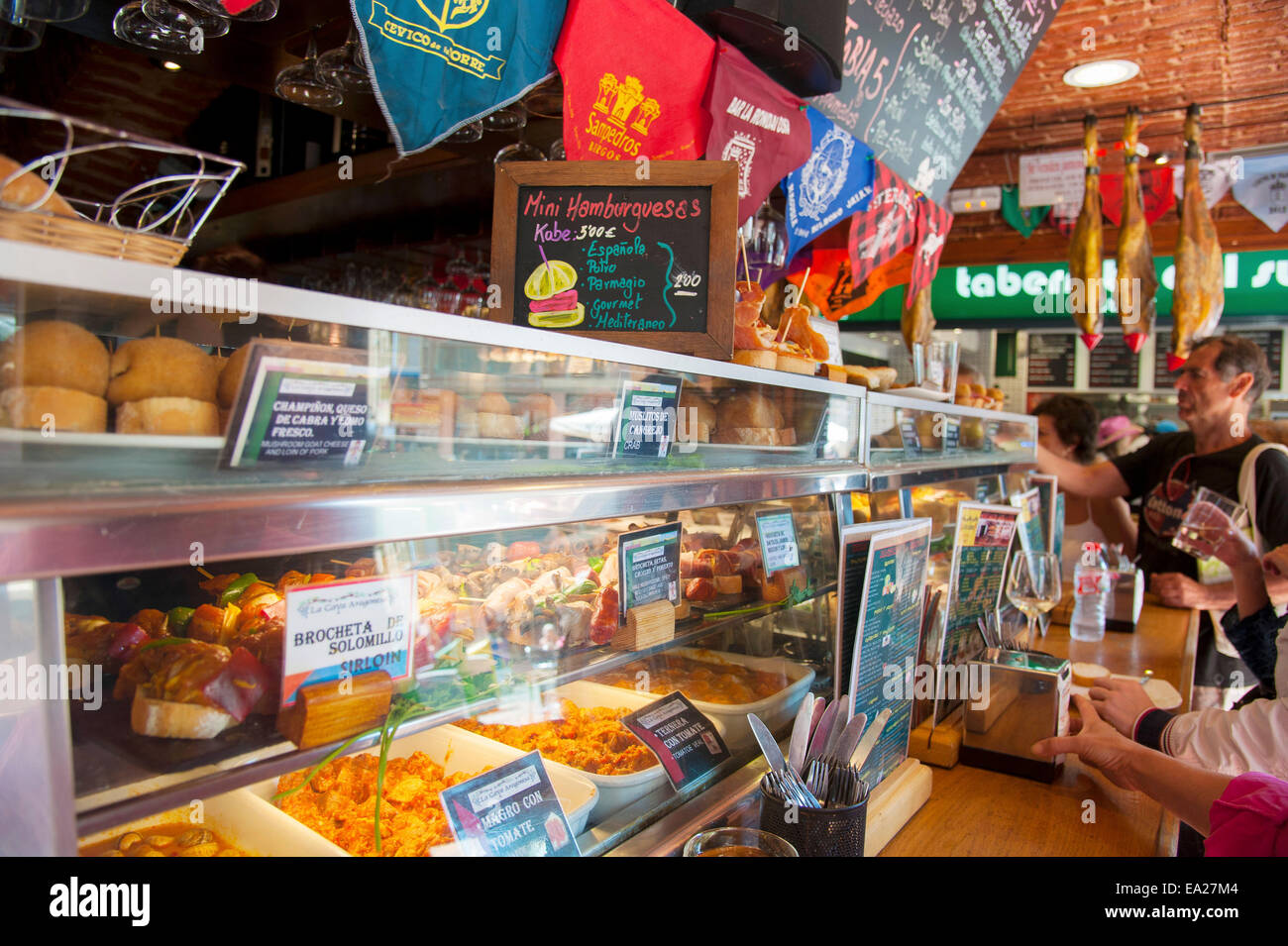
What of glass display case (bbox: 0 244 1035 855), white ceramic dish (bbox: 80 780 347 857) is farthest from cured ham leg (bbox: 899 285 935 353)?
white ceramic dish (bbox: 80 780 347 857)

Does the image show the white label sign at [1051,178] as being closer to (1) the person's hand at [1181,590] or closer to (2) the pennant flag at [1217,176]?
(2) the pennant flag at [1217,176]

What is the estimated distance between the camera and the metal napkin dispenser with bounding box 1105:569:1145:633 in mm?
3547

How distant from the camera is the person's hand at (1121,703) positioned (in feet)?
6.84

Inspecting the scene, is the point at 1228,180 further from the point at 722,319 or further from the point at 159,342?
the point at 159,342

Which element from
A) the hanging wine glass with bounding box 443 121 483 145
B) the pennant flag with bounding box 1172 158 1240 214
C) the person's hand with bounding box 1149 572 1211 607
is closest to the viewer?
the hanging wine glass with bounding box 443 121 483 145

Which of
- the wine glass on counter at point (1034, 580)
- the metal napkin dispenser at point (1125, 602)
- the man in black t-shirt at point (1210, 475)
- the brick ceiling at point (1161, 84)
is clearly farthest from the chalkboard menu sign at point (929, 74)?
the metal napkin dispenser at point (1125, 602)

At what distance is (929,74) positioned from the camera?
3432 millimetres

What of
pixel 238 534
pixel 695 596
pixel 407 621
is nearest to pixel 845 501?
pixel 695 596

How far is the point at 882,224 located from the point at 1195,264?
2277 mm

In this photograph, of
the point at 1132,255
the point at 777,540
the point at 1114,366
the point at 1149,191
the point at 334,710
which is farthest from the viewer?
the point at 1114,366

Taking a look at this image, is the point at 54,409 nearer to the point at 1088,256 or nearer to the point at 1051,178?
the point at 1088,256

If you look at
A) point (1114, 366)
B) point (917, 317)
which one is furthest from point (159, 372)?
point (1114, 366)

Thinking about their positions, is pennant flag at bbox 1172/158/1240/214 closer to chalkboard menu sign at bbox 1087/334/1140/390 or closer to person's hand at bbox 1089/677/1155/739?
chalkboard menu sign at bbox 1087/334/1140/390

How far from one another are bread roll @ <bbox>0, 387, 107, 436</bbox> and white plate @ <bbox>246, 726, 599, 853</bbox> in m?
0.83
